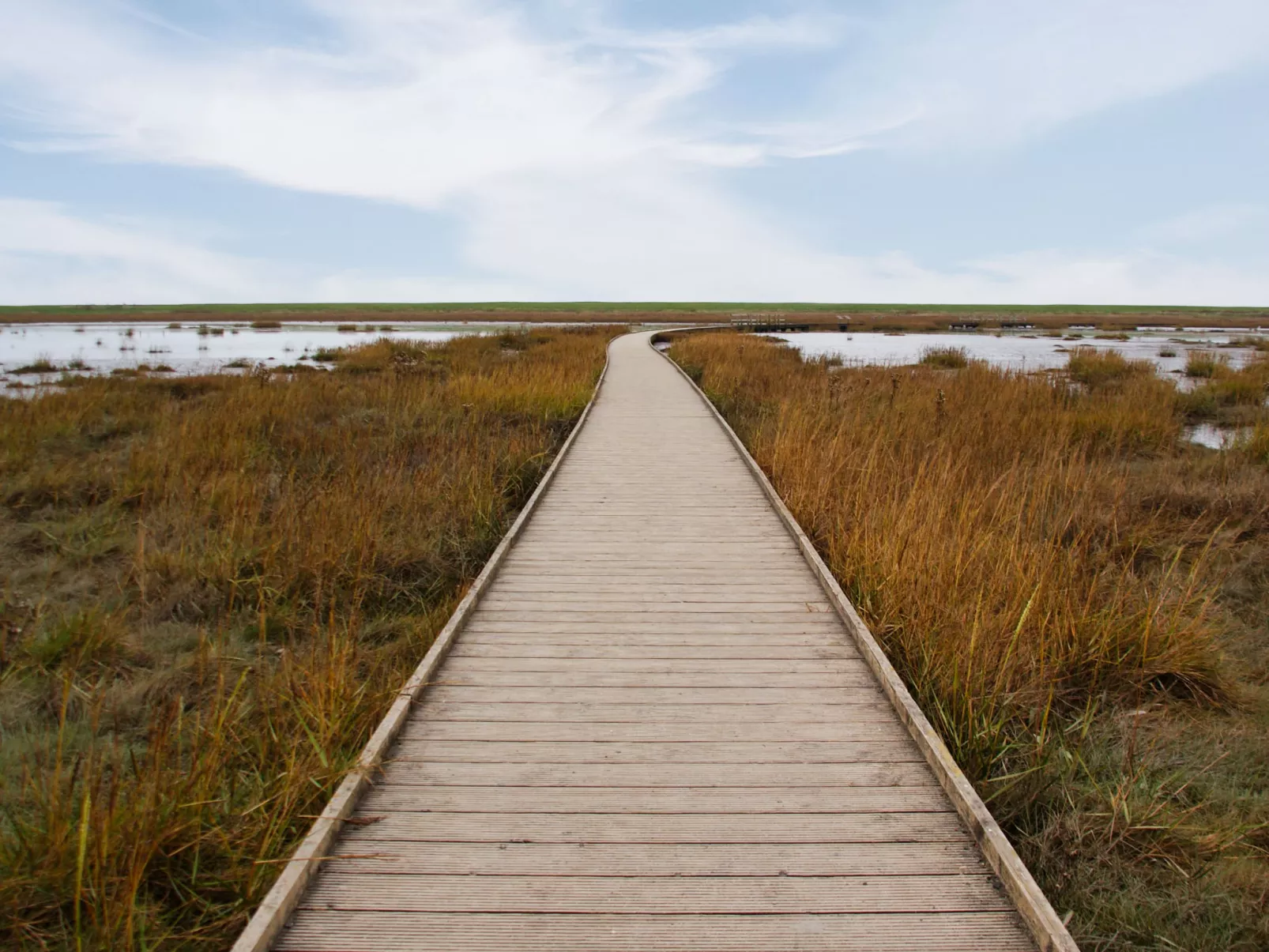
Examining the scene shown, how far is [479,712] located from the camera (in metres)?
3.12

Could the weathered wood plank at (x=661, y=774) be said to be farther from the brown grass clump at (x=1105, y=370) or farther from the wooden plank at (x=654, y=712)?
the brown grass clump at (x=1105, y=370)

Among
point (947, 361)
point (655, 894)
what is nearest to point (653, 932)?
point (655, 894)

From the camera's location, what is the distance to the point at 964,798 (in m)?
2.49

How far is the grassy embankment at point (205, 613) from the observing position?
2297mm

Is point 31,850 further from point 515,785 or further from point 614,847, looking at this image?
point 614,847

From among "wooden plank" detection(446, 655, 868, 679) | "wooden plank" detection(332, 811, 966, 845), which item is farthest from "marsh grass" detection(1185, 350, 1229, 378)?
"wooden plank" detection(332, 811, 966, 845)

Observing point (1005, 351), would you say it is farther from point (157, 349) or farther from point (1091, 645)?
point (157, 349)

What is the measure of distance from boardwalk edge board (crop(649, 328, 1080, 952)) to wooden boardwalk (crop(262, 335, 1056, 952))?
0.04m

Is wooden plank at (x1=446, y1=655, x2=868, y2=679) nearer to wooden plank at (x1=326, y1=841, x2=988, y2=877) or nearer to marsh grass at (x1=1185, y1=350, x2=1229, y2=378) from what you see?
wooden plank at (x1=326, y1=841, x2=988, y2=877)

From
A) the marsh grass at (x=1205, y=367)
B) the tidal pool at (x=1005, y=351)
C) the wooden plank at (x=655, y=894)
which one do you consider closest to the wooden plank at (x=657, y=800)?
the wooden plank at (x=655, y=894)

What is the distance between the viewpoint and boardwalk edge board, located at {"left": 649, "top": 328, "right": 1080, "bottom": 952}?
6.61ft

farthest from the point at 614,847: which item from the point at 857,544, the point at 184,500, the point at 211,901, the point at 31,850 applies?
the point at 184,500

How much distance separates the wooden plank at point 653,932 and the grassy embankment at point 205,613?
38 centimetres

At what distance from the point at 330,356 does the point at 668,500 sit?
16.9 metres
